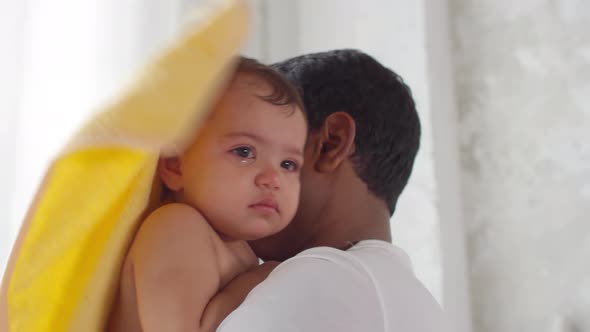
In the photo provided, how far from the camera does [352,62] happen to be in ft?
3.36

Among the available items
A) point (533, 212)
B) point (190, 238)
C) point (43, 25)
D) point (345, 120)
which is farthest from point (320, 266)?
point (533, 212)

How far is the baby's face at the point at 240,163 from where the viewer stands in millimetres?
761

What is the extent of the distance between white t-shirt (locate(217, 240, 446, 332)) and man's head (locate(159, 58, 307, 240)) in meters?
0.06

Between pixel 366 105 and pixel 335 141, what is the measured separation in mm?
64

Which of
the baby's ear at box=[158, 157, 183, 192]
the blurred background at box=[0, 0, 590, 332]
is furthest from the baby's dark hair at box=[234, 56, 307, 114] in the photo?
the blurred background at box=[0, 0, 590, 332]

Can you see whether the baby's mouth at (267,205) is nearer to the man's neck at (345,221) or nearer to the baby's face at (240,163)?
the baby's face at (240,163)

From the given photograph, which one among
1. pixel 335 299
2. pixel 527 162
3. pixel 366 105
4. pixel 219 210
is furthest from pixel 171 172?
pixel 527 162

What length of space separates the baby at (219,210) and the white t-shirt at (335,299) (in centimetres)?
4

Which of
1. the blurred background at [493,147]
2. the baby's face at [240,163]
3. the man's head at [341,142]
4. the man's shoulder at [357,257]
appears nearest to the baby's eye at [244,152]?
the baby's face at [240,163]

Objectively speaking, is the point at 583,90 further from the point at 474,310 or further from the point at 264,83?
the point at 264,83

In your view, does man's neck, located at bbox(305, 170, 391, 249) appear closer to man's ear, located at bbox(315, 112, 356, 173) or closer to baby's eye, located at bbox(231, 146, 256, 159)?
man's ear, located at bbox(315, 112, 356, 173)

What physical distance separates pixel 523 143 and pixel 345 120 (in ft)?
1.90

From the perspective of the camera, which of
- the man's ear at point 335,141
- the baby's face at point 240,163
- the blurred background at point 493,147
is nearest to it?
the baby's face at point 240,163

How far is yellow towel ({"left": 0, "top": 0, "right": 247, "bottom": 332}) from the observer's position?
2.09 feet
